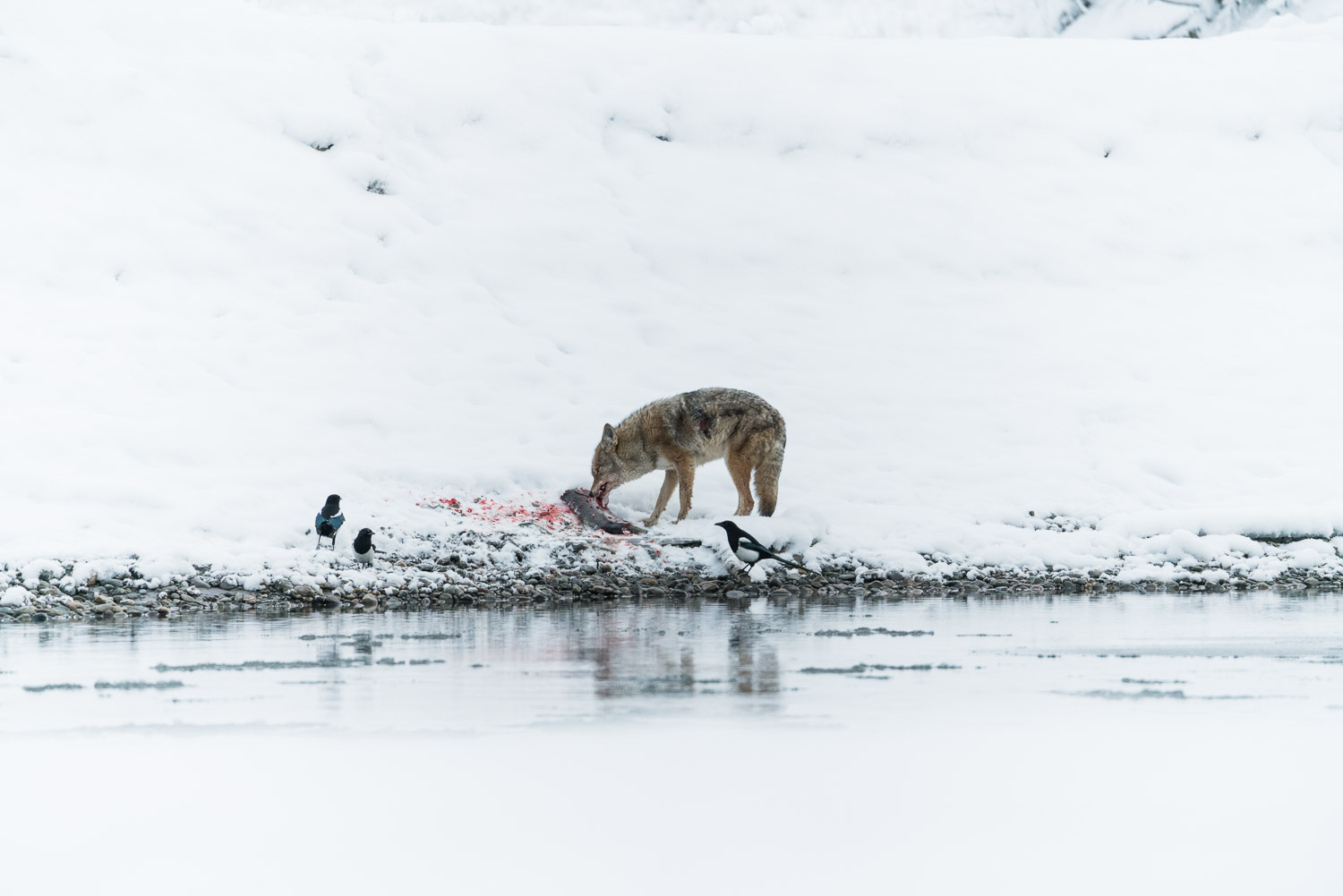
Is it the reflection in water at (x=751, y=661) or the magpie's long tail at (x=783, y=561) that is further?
the magpie's long tail at (x=783, y=561)

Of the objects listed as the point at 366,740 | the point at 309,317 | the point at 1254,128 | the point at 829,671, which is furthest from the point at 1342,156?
the point at 366,740

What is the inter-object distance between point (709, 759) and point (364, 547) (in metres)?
7.53

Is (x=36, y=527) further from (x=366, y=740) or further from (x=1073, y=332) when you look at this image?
Answer: (x=1073, y=332)

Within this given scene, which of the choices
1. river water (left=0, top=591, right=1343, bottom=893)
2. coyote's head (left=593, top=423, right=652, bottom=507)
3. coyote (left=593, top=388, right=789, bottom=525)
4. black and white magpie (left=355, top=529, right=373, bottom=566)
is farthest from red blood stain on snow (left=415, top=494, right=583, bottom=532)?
river water (left=0, top=591, right=1343, bottom=893)

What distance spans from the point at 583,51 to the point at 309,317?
14132 millimetres

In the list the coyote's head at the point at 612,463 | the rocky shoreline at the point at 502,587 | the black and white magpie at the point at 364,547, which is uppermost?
the coyote's head at the point at 612,463

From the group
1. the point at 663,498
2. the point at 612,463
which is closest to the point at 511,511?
the point at 612,463

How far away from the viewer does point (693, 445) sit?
14414 millimetres

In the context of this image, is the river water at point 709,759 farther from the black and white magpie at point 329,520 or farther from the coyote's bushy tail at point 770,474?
the coyote's bushy tail at point 770,474

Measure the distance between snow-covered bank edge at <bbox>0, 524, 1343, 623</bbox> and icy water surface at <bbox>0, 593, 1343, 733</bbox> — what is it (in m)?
0.88

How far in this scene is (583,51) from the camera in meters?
30.5

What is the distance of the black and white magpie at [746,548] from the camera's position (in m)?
11.9

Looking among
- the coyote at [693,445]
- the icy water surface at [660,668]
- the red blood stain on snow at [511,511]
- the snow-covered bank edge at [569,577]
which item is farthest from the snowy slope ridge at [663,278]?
the icy water surface at [660,668]

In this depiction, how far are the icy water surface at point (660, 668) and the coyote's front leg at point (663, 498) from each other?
15.1 feet
